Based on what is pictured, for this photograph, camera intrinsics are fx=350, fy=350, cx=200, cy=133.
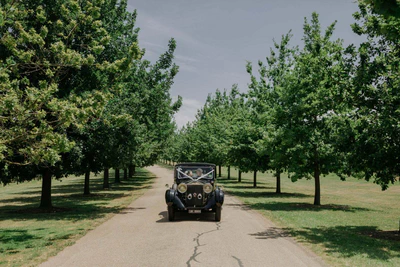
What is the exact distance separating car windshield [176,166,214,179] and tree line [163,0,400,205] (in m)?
4.97

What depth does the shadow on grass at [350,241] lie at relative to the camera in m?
9.50

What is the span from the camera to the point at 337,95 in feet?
40.6

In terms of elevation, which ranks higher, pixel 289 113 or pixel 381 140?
pixel 289 113

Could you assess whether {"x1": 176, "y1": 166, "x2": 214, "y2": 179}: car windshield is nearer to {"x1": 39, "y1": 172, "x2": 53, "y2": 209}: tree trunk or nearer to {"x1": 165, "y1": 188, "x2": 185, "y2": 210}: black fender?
{"x1": 165, "y1": 188, "x2": 185, "y2": 210}: black fender

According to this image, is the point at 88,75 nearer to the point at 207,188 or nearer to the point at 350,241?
the point at 207,188

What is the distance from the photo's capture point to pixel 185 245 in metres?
9.70

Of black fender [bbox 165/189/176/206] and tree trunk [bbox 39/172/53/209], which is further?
tree trunk [bbox 39/172/53/209]

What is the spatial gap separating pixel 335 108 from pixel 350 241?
5.86 m

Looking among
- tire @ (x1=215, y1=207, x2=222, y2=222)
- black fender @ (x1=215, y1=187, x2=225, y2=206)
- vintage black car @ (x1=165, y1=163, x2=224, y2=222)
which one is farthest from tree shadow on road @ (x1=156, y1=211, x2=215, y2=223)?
black fender @ (x1=215, y1=187, x2=225, y2=206)

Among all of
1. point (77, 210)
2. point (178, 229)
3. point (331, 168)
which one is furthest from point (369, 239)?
point (77, 210)

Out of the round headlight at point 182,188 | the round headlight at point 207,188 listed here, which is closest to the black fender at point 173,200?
the round headlight at point 182,188

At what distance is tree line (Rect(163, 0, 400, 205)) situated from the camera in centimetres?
1105

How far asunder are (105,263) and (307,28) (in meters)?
19.2

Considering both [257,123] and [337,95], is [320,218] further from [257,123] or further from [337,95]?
[257,123]
